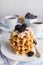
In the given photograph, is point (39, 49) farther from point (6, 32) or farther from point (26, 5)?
point (26, 5)

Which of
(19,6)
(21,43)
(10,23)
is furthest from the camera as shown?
(19,6)

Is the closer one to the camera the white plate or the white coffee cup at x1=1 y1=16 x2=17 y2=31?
the white plate

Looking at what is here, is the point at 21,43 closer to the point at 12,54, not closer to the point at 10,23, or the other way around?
the point at 12,54

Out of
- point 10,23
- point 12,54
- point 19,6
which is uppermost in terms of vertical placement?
point 19,6

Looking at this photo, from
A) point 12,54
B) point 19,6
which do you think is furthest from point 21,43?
point 19,6

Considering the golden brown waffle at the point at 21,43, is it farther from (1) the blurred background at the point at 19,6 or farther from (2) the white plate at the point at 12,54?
(1) the blurred background at the point at 19,6

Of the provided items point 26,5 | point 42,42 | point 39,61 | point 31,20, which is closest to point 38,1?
point 26,5

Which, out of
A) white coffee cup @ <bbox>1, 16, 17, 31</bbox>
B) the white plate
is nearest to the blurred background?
white coffee cup @ <bbox>1, 16, 17, 31</bbox>

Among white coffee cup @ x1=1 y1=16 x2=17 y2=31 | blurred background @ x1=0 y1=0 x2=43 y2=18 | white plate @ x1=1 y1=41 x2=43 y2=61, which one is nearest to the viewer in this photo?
white plate @ x1=1 y1=41 x2=43 y2=61

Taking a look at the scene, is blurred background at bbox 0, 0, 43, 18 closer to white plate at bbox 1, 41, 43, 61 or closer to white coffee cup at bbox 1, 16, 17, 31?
white coffee cup at bbox 1, 16, 17, 31
